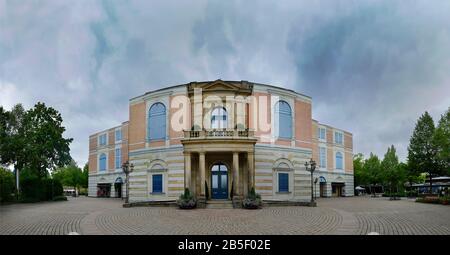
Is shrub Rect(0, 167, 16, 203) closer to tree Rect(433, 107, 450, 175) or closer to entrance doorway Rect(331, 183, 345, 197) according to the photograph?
entrance doorway Rect(331, 183, 345, 197)

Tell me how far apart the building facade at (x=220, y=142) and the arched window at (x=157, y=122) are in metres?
0.09

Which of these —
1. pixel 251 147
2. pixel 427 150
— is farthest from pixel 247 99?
pixel 427 150

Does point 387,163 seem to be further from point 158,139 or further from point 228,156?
point 158,139

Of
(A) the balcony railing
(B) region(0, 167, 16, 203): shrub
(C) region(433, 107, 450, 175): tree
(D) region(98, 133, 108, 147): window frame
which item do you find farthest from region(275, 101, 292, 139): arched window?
(D) region(98, 133, 108, 147): window frame

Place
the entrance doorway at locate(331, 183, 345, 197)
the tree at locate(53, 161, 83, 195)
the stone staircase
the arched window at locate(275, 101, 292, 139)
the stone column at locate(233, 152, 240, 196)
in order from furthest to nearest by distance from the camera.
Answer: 1. the tree at locate(53, 161, 83, 195)
2. the entrance doorway at locate(331, 183, 345, 197)
3. the arched window at locate(275, 101, 292, 139)
4. the stone column at locate(233, 152, 240, 196)
5. the stone staircase

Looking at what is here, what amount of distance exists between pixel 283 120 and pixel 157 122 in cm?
1097

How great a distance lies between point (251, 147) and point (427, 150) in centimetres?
3281

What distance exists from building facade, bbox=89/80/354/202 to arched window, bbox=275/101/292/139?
9 centimetres

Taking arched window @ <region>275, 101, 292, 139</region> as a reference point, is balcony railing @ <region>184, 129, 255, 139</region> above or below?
below

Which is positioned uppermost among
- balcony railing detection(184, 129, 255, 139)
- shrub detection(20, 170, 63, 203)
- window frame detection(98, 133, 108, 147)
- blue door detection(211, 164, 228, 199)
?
window frame detection(98, 133, 108, 147)

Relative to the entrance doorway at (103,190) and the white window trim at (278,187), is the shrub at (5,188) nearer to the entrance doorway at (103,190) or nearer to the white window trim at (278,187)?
the entrance doorway at (103,190)

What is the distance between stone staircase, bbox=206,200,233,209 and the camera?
21.4 metres

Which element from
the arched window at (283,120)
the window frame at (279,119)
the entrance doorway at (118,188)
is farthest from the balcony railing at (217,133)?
the entrance doorway at (118,188)

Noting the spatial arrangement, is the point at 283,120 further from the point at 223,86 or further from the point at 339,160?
the point at 339,160
